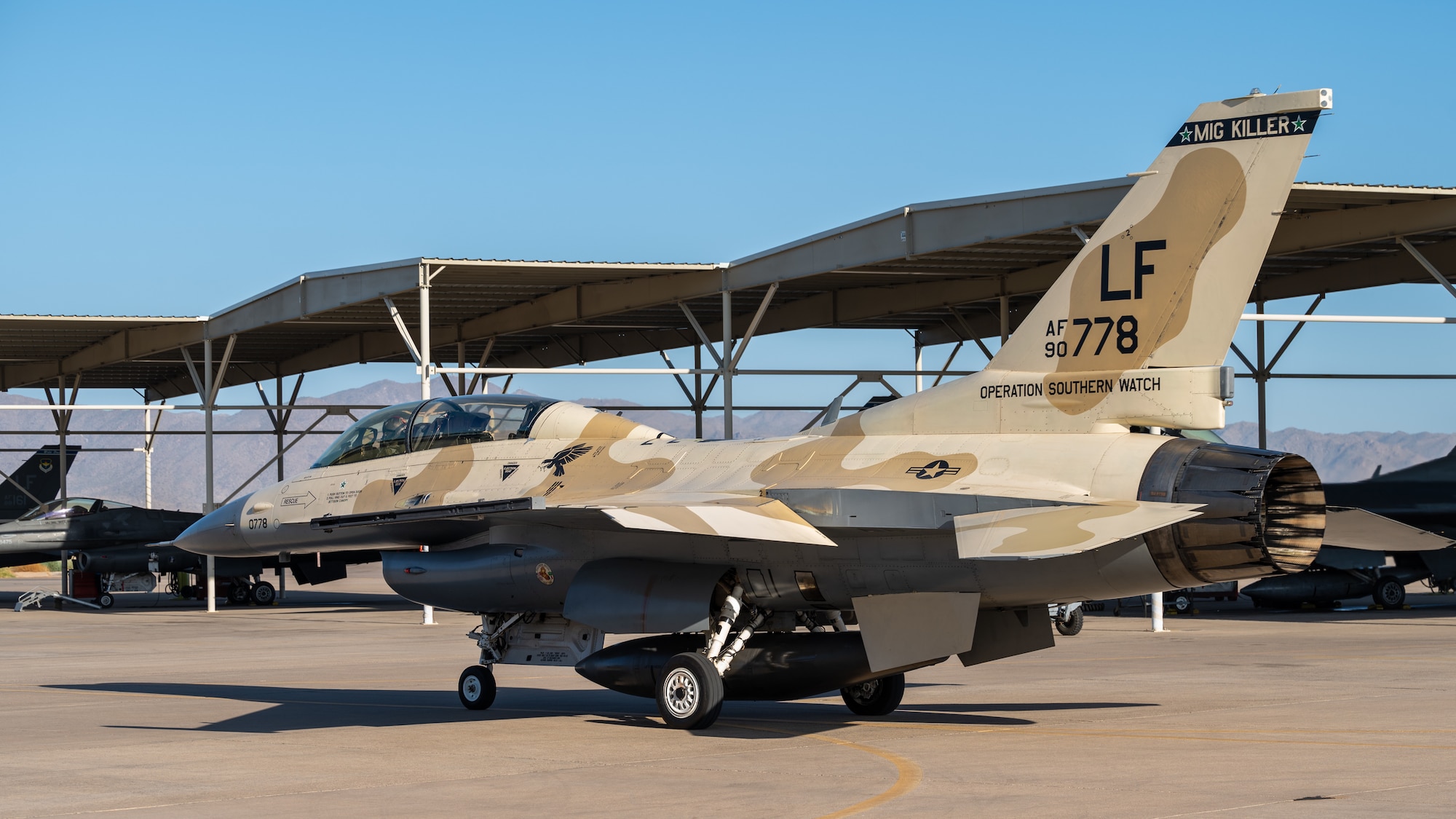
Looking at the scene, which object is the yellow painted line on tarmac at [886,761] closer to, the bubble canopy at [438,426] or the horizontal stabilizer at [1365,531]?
the bubble canopy at [438,426]

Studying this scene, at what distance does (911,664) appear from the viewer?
1195 cm

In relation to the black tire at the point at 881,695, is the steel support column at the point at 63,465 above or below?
above

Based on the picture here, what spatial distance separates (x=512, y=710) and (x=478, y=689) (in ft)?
1.67

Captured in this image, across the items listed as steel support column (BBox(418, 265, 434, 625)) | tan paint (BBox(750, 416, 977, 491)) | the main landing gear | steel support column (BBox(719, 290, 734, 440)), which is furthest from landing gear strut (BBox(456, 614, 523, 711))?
the main landing gear

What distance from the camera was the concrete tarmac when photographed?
8.94 m

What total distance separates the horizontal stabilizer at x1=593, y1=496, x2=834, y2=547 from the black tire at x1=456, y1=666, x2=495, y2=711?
3005 mm

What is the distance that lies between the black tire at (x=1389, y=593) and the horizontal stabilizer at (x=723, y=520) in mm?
21225

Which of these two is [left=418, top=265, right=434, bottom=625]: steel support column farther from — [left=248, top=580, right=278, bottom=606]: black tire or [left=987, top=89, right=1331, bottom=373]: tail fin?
[left=987, top=89, right=1331, bottom=373]: tail fin

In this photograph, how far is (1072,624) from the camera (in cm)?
2153

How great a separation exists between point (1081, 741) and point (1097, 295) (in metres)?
3.36

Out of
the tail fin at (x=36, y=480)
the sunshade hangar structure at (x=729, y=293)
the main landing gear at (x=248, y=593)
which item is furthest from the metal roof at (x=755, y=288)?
the main landing gear at (x=248, y=593)

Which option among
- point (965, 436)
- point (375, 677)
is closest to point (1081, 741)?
point (965, 436)

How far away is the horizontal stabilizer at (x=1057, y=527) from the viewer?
10250 mm

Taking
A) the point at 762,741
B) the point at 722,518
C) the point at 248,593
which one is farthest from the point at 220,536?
the point at 248,593
